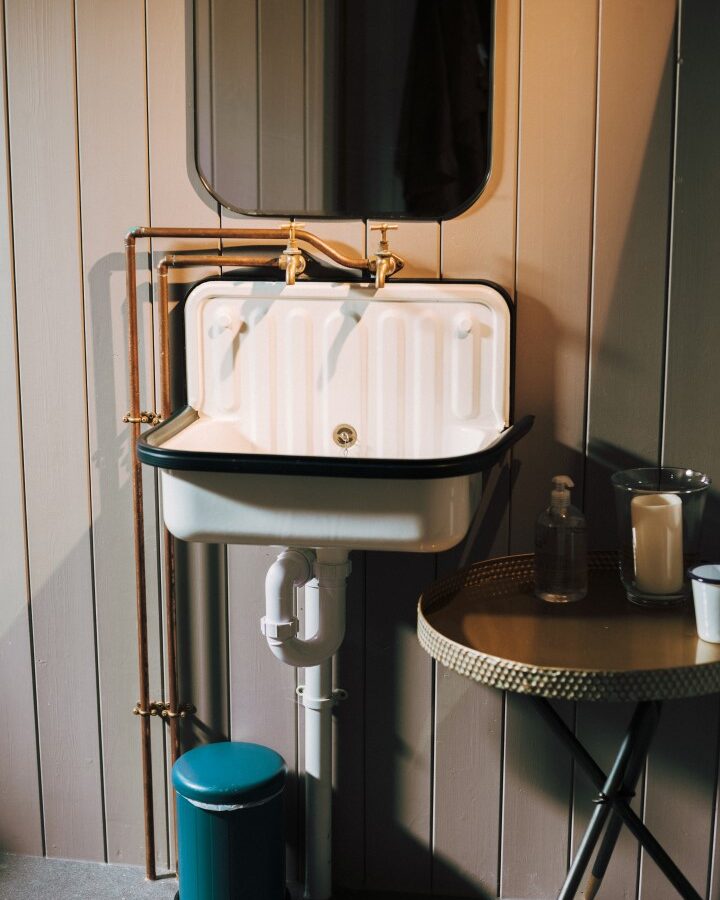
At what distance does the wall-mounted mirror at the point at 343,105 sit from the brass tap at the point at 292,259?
0.14 metres

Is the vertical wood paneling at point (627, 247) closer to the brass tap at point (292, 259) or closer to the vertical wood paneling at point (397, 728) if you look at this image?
the vertical wood paneling at point (397, 728)

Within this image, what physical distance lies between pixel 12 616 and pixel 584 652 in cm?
122

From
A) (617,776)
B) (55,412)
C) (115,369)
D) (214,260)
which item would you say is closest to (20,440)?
(55,412)

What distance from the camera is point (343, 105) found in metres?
1.88

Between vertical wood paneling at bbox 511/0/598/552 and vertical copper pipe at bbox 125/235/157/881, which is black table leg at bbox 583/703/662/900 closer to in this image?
vertical wood paneling at bbox 511/0/598/552

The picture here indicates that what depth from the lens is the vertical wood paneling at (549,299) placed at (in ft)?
5.92

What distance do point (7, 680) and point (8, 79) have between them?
119 cm

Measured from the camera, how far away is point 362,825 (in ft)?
6.80

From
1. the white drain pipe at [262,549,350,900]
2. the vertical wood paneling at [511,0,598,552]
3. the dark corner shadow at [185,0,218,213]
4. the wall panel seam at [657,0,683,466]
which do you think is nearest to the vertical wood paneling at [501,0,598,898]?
the vertical wood paneling at [511,0,598,552]

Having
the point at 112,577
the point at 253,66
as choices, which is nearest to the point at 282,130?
the point at 253,66

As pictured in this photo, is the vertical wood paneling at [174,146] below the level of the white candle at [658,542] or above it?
above

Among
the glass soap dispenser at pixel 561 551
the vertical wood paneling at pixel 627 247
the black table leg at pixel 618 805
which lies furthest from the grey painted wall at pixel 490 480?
the black table leg at pixel 618 805

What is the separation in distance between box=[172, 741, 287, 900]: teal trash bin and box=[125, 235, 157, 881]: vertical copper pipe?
15 cm

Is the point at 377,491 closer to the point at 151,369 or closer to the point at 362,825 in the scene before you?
the point at 151,369
